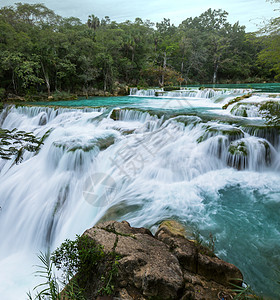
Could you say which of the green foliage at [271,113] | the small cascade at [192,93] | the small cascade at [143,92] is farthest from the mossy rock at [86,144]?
the small cascade at [143,92]

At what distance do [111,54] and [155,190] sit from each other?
2468 cm

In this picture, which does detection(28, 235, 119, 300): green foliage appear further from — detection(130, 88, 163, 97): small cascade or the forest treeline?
detection(130, 88, 163, 97): small cascade

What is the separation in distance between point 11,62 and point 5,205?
15.6 metres

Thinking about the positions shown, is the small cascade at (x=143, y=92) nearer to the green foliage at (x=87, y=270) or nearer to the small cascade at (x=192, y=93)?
the small cascade at (x=192, y=93)

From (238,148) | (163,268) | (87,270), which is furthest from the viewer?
(238,148)

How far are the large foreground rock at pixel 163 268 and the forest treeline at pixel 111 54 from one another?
394 inches

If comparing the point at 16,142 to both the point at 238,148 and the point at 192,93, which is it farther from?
the point at 192,93

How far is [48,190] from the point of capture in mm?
5336

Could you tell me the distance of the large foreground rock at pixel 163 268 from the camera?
1916 mm

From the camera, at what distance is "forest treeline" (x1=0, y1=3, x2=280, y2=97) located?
16.6 metres

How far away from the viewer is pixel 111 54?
25109 millimetres

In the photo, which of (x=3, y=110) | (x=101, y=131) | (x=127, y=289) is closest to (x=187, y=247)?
(x=127, y=289)

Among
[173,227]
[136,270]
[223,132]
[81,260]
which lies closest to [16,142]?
[81,260]

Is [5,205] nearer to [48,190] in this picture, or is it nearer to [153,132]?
[48,190]
